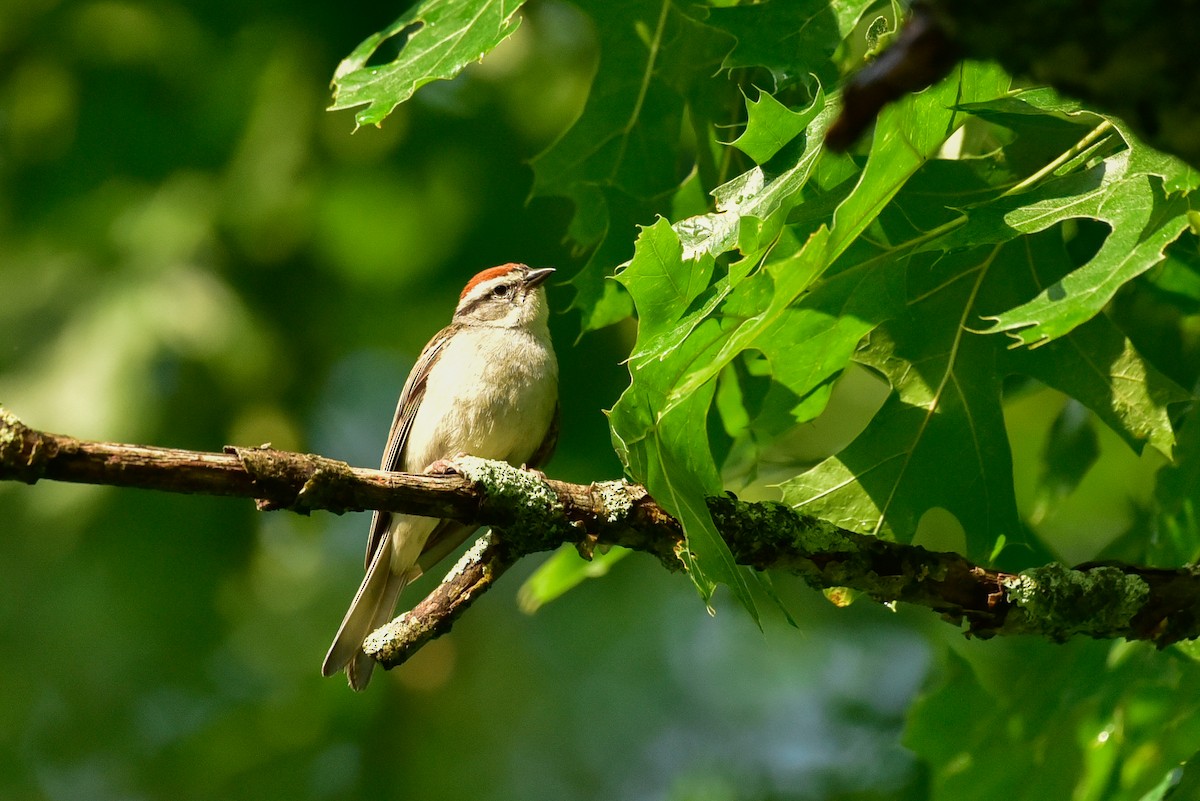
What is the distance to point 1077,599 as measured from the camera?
3.34 metres

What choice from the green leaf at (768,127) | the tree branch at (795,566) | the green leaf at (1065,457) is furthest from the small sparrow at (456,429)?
the green leaf at (768,127)

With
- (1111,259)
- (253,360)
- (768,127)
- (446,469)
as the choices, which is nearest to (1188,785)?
(1111,259)

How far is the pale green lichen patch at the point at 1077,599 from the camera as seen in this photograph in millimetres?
3291

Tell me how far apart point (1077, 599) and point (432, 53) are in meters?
2.44

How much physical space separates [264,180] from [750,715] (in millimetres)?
5923

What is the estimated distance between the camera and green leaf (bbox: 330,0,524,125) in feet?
10.8

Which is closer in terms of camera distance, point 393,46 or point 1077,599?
point 1077,599

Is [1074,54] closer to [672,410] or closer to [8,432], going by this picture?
[672,410]

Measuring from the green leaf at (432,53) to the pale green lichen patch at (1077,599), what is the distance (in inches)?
85.6

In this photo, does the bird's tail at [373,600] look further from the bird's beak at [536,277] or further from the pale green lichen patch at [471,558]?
the pale green lichen patch at [471,558]

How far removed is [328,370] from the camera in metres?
7.64

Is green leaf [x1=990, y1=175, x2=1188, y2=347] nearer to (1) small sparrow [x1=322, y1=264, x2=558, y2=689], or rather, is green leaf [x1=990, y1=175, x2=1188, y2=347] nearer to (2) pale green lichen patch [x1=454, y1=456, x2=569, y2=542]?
(2) pale green lichen patch [x1=454, y1=456, x2=569, y2=542]

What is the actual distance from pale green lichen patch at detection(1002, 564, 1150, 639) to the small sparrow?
2929 millimetres

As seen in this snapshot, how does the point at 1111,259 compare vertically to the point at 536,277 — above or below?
above
